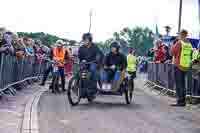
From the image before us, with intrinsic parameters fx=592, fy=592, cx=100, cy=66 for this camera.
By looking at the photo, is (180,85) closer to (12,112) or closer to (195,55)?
(195,55)

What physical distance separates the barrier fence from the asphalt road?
1.96 meters

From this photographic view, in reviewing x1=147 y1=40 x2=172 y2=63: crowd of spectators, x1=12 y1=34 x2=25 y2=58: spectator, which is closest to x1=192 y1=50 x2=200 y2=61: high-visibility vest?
x1=12 y1=34 x2=25 y2=58: spectator

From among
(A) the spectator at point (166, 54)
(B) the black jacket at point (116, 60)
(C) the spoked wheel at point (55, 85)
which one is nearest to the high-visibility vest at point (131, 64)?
(A) the spectator at point (166, 54)

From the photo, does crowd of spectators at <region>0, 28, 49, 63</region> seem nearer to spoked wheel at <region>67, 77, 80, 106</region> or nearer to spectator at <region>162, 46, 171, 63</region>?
spoked wheel at <region>67, 77, 80, 106</region>

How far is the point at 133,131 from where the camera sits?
10711 mm

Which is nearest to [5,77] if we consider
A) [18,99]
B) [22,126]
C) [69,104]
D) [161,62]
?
[18,99]

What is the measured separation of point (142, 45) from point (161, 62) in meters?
92.2

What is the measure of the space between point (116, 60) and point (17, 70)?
4.61 meters

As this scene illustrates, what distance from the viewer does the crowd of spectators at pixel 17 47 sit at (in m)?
16.9

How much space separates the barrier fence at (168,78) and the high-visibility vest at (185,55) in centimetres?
77

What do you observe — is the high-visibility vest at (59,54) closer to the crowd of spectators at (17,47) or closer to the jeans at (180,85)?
the crowd of spectators at (17,47)

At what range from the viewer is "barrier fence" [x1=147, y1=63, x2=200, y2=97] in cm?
1812

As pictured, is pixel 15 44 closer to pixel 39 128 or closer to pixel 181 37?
pixel 181 37

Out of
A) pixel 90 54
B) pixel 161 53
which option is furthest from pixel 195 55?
pixel 161 53
